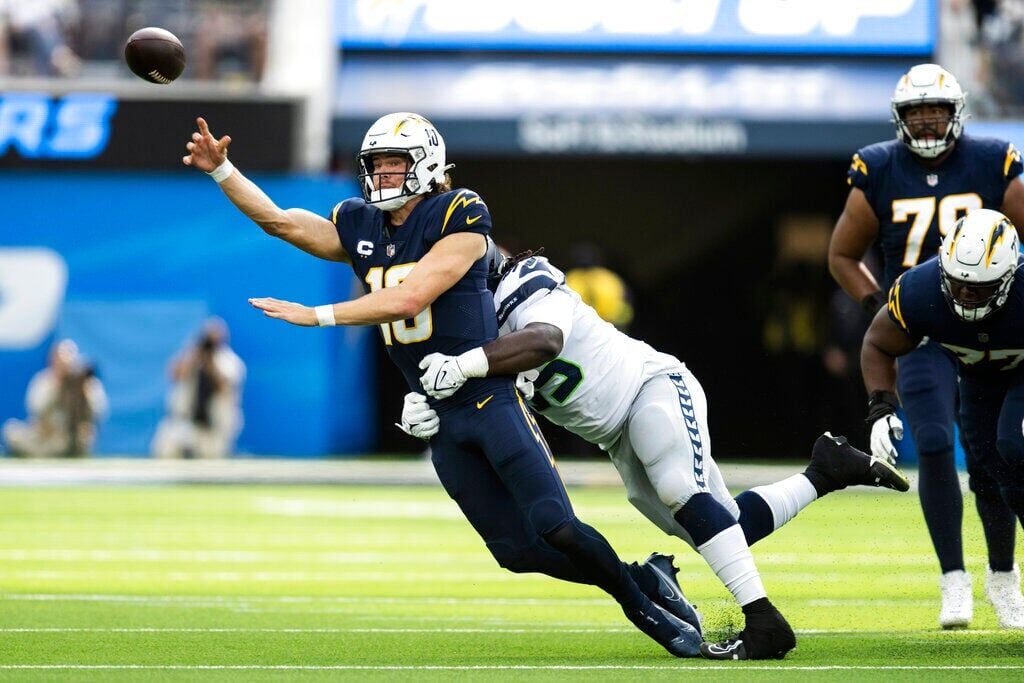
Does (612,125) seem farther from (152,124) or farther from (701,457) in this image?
(701,457)

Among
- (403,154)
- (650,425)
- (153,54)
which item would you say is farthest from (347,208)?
(650,425)

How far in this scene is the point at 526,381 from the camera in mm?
5758

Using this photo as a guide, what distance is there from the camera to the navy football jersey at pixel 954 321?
223 inches

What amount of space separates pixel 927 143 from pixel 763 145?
11729 millimetres

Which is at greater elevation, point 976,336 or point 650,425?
point 976,336

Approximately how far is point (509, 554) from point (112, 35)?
14445mm

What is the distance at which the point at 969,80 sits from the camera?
60.0ft

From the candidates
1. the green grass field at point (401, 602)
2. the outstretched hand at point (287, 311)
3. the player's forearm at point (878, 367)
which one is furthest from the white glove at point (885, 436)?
the outstretched hand at point (287, 311)

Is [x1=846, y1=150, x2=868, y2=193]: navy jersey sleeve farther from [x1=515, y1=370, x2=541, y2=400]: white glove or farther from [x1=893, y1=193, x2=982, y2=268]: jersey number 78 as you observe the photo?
[x1=515, y1=370, x2=541, y2=400]: white glove

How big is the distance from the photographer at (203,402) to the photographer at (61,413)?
0.80m

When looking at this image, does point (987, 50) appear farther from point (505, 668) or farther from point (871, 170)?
point (505, 668)

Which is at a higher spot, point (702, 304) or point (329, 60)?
point (329, 60)

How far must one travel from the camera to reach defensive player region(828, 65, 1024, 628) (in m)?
6.43

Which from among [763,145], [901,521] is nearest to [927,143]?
[901,521]
